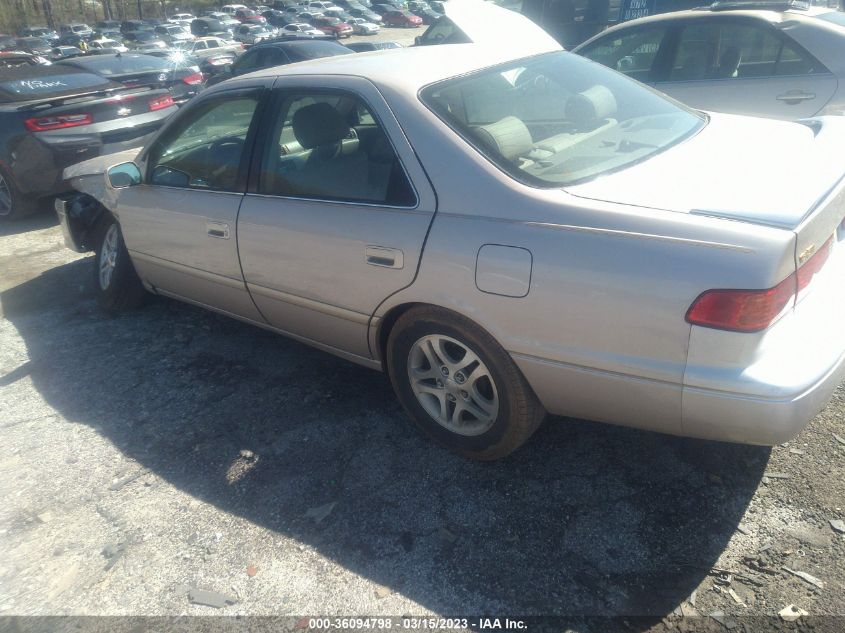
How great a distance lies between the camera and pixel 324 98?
3.24m

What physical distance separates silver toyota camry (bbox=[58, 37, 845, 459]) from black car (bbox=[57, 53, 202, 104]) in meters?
6.43

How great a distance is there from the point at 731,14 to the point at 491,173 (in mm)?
4213

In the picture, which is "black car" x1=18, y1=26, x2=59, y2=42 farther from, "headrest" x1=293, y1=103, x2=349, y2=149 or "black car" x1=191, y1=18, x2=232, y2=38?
"headrest" x1=293, y1=103, x2=349, y2=149

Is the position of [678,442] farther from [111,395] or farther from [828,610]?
[111,395]

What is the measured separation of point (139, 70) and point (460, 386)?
971 cm

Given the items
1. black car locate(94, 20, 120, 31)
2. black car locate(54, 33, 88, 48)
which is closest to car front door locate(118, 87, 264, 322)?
black car locate(54, 33, 88, 48)

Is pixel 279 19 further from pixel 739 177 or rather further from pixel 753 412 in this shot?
pixel 753 412

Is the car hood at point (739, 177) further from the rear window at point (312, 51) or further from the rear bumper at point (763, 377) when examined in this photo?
the rear window at point (312, 51)

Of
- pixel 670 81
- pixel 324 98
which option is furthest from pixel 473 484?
pixel 670 81

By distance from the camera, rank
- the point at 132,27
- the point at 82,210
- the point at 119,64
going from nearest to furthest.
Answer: the point at 82,210 → the point at 119,64 → the point at 132,27

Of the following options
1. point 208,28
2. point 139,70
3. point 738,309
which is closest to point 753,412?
point 738,309

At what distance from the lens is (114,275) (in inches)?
181

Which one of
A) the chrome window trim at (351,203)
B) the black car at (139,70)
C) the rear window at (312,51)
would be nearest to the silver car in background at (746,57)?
the chrome window trim at (351,203)

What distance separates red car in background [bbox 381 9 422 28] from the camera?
4466 cm
